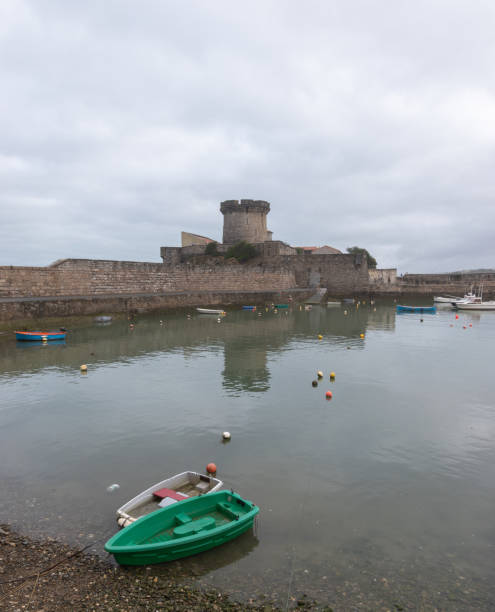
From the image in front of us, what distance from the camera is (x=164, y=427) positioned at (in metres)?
7.21

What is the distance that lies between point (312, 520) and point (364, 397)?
17.0 ft

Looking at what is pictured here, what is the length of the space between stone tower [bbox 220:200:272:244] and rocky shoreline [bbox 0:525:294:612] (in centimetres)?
4122

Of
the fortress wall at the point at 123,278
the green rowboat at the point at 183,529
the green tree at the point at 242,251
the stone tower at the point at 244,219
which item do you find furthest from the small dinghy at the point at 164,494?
the stone tower at the point at 244,219

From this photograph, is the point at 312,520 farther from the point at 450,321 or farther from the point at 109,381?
the point at 450,321

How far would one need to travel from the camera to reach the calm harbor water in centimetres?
371

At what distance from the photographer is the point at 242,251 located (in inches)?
1629

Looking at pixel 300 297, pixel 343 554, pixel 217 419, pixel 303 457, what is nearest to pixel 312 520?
pixel 343 554

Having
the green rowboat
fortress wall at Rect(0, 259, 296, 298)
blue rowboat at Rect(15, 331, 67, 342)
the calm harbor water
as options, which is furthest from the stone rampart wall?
the green rowboat

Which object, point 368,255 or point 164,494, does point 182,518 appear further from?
point 368,255

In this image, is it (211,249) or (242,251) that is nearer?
(242,251)

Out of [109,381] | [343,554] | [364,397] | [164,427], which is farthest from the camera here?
[109,381]

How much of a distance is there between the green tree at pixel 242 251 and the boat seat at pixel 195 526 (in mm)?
38019

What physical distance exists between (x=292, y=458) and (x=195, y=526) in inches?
95.0

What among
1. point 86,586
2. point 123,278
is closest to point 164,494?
point 86,586
